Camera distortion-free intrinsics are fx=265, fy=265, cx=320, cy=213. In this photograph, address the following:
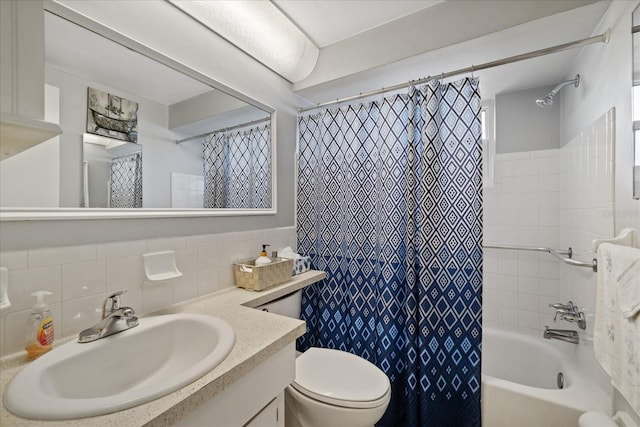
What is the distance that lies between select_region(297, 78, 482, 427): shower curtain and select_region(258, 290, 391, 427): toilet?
340mm

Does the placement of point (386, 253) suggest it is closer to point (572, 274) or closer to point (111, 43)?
point (572, 274)

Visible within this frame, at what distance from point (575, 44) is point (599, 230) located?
0.89 metres

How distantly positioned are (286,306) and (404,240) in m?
0.82

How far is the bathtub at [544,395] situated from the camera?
4.12 feet

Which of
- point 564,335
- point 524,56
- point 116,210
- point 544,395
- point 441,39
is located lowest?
point 544,395

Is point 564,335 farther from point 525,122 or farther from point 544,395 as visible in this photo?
point 525,122

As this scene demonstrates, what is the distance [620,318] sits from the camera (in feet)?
2.94

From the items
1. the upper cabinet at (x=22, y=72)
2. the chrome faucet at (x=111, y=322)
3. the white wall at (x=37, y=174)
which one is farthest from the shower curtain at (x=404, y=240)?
the upper cabinet at (x=22, y=72)

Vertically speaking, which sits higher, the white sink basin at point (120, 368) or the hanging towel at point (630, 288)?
the hanging towel at point (630, 288)

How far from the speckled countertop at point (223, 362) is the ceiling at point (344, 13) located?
1523mm

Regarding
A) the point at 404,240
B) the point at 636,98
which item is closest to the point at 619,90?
the point at 636,98

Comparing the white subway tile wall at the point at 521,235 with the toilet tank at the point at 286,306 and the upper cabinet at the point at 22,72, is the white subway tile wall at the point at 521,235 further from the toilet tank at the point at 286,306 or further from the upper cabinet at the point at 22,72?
the upper cabinet at the point at 22,72

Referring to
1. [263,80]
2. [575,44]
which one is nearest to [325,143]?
[263,80]

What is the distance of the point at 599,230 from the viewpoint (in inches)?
51.4
